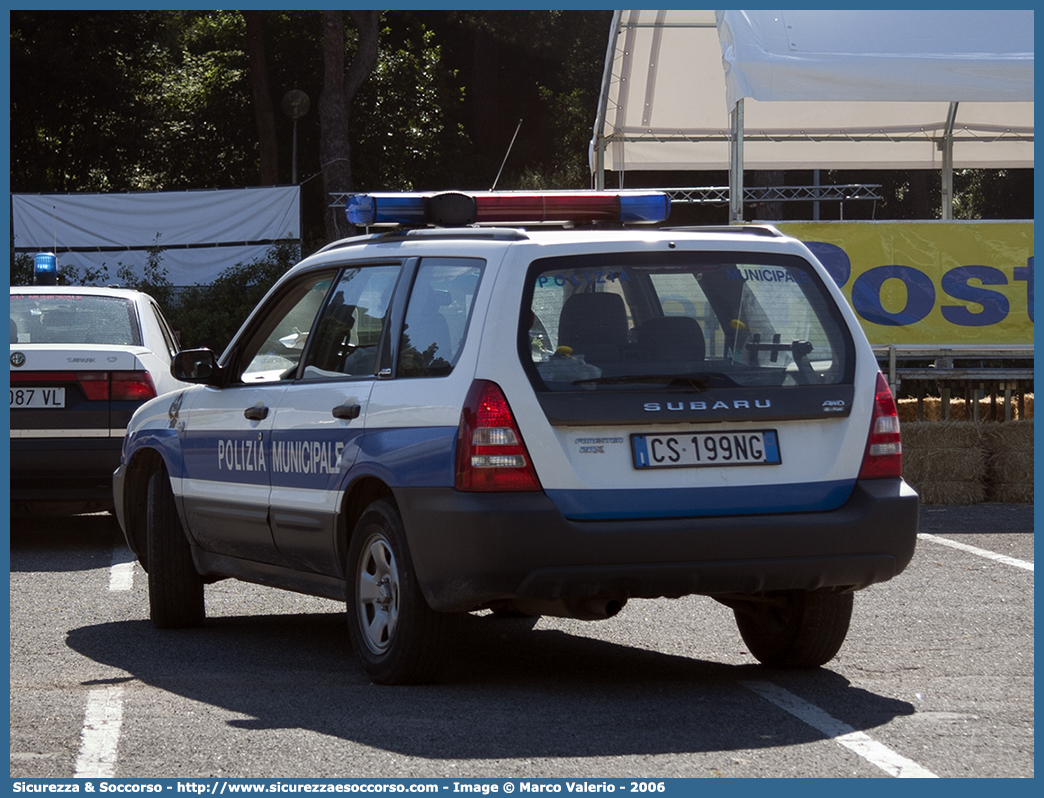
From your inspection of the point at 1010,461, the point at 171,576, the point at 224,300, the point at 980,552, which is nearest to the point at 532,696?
the point at 171,576

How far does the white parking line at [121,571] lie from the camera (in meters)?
9.48

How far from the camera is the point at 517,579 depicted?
575 centimetres

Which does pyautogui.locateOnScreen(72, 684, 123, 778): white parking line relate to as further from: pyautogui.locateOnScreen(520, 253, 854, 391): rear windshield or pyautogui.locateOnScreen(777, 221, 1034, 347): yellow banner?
pyautogui.locateOnScreen(777, 221, 1034, 347): yellow banner

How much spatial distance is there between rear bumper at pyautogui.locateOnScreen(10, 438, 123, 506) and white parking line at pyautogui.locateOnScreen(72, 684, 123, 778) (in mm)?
4696

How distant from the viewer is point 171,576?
7934 mm

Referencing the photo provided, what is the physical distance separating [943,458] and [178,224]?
16.3 metres

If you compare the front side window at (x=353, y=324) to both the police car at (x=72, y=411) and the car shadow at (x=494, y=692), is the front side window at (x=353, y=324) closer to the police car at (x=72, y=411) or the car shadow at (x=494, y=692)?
the car shadow at (x=494, y=692)

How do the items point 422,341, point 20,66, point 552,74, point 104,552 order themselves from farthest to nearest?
point 552,74 → point 20,66 → point 104,552 → point 422,341

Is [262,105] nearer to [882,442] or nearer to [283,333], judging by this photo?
[283,333]

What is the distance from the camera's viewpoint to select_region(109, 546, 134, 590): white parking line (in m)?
9.48

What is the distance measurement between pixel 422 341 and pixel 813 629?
186 cm
